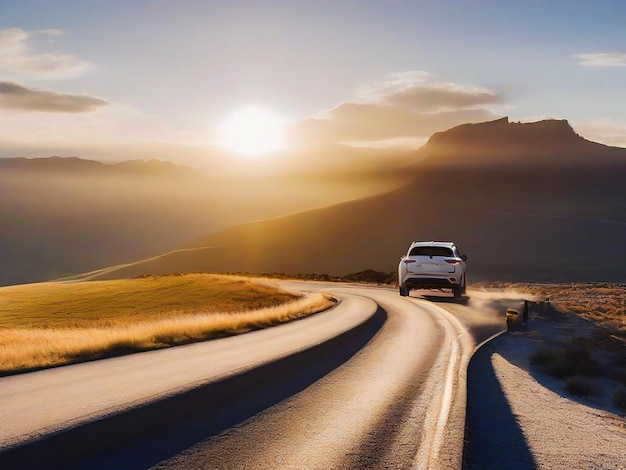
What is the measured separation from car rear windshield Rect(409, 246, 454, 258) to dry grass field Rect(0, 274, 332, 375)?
5.35 metres

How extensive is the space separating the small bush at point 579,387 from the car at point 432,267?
52.6 feet

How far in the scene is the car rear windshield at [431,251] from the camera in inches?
1188

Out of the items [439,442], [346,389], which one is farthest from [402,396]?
[439,442]

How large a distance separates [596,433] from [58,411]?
730 cm

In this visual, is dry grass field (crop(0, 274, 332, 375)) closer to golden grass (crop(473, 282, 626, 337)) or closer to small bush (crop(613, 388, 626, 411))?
small bush (crop(613, 388, 626, 411))

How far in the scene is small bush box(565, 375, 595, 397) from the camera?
13.4 meters

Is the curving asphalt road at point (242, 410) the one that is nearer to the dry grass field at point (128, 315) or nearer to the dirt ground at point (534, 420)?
the dirt ground at point (534, 420)

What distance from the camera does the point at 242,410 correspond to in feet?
32.3

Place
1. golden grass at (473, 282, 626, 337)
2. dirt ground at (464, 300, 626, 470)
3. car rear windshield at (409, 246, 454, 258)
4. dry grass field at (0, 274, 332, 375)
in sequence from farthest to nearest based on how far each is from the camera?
car rear windshield at (409, 246, 454, 258), golden grass at (473, 282, 626, 337), dry grass field at (0, 274, 332, 375), dirt ground at (464, 300, 626, 470)

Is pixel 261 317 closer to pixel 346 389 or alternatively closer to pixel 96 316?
pixel 346 389

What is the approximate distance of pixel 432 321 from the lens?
25.4 meters

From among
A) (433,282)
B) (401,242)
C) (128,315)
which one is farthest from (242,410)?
(401,242)

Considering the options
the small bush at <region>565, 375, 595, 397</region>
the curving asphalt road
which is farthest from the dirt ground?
the curving asphalt road

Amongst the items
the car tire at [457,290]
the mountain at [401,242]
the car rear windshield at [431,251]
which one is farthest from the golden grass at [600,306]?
the mountain at [401,242]
